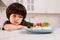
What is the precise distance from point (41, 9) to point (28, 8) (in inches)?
10.6

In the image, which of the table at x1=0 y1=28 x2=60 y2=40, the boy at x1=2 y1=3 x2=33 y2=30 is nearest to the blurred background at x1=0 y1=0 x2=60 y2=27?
the boy at x1=2 y1=3 x2=33 y2=30

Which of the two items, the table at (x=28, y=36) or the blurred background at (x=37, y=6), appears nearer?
the table at (x=28, y=36)

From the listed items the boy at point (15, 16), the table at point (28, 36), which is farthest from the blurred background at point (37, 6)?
the table at point (28, 36)

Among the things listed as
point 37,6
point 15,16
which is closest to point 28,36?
point 15,16

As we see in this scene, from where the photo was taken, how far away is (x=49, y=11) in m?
2.97

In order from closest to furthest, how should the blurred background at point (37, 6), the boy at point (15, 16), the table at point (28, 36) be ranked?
the table at point (28, 36), the boy at point (15, 16), the blurred background at point (37, 6)

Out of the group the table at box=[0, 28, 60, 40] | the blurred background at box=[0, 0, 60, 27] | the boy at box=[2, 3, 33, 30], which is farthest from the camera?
the blurred background at box=[0, 0, 60, 27]

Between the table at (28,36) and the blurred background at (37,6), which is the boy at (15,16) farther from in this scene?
the blurred background at (37,6)

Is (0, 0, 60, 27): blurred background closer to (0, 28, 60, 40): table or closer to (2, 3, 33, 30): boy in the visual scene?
(2, 3, 33, 30): boy

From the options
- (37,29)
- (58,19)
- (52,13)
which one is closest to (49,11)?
(52,13)

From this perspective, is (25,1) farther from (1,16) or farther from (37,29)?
(37,29)

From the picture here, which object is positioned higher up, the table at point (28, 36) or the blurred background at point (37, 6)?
the blurred background at point (37, 6)

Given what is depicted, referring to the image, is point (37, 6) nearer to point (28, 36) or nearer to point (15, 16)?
point (15, 16)

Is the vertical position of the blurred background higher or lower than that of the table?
higher
